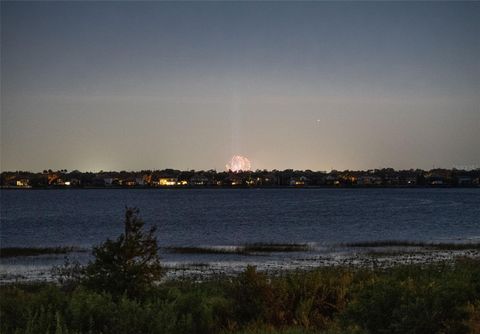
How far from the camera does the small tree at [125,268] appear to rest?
1554 centimetres

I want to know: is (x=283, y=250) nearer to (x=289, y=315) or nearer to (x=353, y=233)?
(x=353, y=233)

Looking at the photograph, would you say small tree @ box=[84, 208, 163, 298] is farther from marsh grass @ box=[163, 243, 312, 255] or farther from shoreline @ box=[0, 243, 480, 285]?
marsh grass @ box=[163, 243, 312, 255]

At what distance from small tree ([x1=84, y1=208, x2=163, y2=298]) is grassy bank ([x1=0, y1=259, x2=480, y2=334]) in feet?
1.08

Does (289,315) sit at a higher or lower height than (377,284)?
lower

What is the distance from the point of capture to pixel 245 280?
15062 millimetres

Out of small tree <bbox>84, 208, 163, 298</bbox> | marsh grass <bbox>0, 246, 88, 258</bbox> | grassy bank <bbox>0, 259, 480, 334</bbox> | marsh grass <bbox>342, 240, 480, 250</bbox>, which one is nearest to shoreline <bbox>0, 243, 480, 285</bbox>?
marsh grass <bbox>342, 240, 480, 250</bbox>

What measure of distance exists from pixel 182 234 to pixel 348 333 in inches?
2496

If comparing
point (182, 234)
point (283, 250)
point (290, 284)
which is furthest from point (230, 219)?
point (290, 284)

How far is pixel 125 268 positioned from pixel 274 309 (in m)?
3.82

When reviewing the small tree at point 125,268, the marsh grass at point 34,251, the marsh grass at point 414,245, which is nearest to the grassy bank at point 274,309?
the small tree at point 125,268

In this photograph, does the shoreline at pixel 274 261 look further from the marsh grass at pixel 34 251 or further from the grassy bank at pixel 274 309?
the grassy bank at pixel 274 309

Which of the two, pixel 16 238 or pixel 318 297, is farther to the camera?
pixel 16 238

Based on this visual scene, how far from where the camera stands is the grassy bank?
11.3 m

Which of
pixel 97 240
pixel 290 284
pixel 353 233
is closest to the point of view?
pixel 290 284
